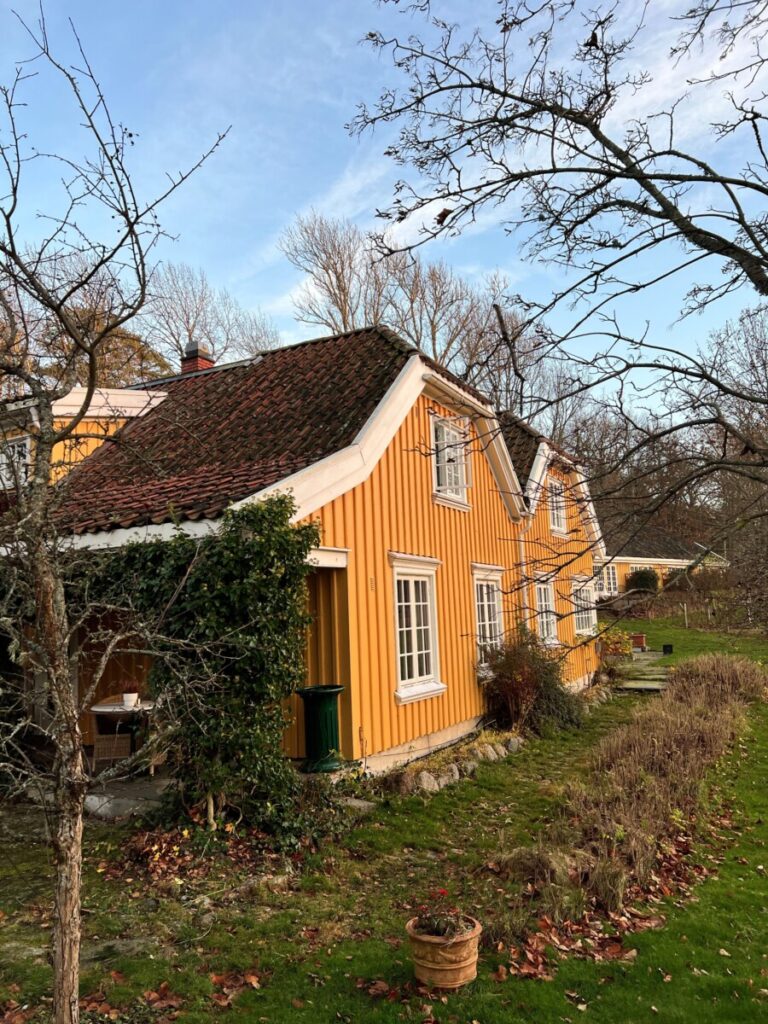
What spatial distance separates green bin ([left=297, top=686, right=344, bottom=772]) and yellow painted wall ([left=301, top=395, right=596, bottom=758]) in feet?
1.87

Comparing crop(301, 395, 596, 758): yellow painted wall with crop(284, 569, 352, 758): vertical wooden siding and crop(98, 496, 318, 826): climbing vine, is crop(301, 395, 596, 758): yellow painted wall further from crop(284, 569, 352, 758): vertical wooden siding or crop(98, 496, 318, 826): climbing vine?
crop(98, 496, 318, 826): climbing vine

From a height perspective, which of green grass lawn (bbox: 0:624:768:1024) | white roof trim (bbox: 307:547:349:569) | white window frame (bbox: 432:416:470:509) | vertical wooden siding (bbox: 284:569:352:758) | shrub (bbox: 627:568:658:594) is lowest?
green grass lawn (bbox: 0:624:768:1024)

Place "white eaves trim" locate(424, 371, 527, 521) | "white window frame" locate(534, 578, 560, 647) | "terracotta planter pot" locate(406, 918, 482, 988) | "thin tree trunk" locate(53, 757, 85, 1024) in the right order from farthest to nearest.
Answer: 1. "white window frame" locate(534, 578, 560, 647)
2. "white eaves trim" locate(424, 371, 527, 521)
3. "terracotta planter pot" locate(406, 918, 482, 988)
4. "thin tree trunk" locate(53, 757, 85, 1024)

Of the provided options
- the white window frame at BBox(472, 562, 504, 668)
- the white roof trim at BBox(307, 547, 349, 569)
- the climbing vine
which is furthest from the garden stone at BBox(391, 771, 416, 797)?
the white window frame at BBox(472, 562, 504, 668)

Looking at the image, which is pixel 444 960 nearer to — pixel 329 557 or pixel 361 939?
pixel 361 939

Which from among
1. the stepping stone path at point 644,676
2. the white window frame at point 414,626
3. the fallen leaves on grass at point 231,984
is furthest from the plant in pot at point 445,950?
the stepping stone path at point 644,676

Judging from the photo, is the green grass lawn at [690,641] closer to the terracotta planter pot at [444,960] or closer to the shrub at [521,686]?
the shrub at [521,686]

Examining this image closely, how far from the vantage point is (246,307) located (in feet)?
95.2

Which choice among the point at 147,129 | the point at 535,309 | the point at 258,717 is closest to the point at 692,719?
the point at 258,717

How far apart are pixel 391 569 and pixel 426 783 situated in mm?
2837

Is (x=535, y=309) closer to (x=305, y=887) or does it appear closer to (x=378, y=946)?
(x=378, y=946)

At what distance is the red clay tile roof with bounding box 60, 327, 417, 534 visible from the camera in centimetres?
838

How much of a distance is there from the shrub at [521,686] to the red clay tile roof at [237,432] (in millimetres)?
5374

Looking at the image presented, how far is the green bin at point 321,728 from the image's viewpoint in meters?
8.01
